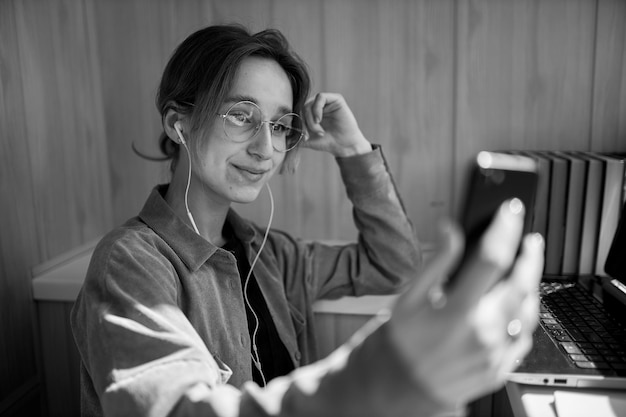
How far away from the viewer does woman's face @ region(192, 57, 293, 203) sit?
1.03m

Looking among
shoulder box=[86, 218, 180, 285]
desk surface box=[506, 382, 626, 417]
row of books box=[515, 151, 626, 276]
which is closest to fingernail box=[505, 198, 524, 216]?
desk surface box=[506, 382, 626, 417]

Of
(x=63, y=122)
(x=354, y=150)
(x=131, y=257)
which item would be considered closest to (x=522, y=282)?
(x=131, y=257)

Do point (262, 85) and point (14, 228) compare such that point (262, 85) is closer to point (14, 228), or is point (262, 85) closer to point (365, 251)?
point (365, 251)

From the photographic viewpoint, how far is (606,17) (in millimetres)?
1482

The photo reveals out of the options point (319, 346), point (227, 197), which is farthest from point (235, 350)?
point (319, 346)

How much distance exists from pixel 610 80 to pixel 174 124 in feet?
3.73

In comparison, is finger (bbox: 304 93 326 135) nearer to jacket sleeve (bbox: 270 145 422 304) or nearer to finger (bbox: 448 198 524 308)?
Answer: jacket sleeve (bbox: 270 145 422 304)

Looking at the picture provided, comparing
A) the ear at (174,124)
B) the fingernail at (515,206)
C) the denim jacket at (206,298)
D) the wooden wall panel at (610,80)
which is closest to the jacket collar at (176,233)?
the denim jacket at (206,298)

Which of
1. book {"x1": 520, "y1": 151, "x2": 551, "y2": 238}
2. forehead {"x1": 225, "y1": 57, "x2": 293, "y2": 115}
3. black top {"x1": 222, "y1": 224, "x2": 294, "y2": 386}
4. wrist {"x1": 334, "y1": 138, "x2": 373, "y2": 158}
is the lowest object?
black top {"x1": 222, "y1": 224, "x2": 294, "y2": 386}

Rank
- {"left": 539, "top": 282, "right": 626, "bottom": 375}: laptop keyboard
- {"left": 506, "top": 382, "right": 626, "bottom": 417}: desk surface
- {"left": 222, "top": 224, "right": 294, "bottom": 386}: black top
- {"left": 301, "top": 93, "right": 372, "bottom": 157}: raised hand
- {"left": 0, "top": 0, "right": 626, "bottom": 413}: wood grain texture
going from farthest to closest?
{"left": 0, "top": 0, "right": 626, "bottom": 413}: wood grain texture → {"left": 301, "top": 93, "right": 372, "bottom": 157}: raised hand → {"left": 222, "top": 224, "right": 294, "bottom": 386}: black top → {"left": 539, "top": 282, "right": 626, "bottom": 375}: laptop keyboard → {"left": 506, "top": 382, "right": 626, "bottom": 417}: desk surface

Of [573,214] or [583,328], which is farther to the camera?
[573,214]

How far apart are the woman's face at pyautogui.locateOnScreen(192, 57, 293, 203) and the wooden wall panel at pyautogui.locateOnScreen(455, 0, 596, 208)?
0.70m

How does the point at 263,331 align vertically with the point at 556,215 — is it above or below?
below

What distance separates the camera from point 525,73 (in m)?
1.54
